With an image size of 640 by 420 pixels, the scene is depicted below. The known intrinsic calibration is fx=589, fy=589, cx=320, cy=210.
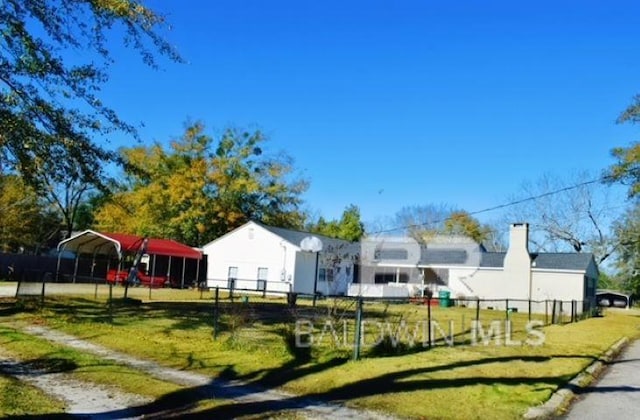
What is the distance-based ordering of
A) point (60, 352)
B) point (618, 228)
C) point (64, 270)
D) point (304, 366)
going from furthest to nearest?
point (618, 228), point (64, 270), point (60, 352), point (304, 366)

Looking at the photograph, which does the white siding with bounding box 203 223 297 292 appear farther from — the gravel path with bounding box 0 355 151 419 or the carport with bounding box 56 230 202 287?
the gravel path with bounding box 0 355 151 419

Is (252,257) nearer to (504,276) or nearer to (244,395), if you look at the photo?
(504,276)

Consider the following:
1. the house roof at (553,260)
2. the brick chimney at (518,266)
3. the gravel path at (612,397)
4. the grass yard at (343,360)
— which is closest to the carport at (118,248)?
the house roof at (553,260)

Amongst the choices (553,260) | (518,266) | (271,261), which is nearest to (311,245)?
(271,261)

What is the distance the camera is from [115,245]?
124ft

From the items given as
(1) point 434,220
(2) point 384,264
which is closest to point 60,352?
(2) point 384,264

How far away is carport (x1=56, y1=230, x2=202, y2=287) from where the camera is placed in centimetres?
3625

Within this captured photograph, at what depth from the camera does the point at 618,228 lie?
50125mm

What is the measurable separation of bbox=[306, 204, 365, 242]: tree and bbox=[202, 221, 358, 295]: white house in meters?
23.0

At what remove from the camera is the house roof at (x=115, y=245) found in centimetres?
3612

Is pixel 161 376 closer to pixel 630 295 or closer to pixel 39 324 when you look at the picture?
pixel 39 324

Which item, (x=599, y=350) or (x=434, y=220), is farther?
(x=434, y=220)

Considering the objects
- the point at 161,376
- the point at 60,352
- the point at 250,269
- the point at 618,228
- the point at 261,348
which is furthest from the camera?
the point at 618,228

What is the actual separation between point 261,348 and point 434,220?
196 feet
